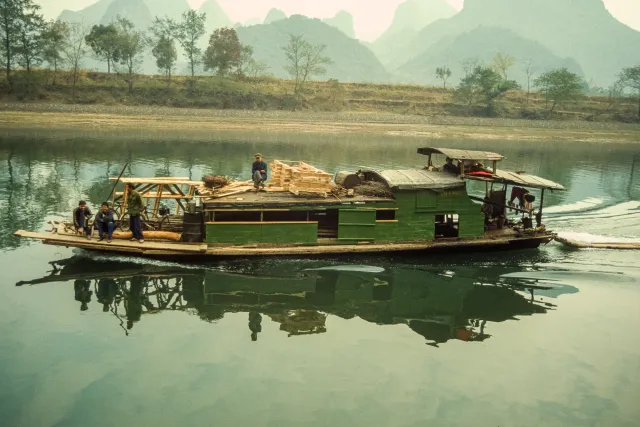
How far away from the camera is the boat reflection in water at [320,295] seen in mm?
14719

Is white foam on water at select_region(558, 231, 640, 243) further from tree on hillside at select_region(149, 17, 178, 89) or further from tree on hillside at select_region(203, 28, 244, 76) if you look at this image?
tree on hillside at select_region(203, 28, 244, 76)

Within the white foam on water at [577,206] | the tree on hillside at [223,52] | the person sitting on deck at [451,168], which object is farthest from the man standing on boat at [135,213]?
the tree on hillside at [223,52]

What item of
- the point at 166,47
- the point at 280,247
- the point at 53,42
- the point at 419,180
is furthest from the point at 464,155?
the point at 53,42

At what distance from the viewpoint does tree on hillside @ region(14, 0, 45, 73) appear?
257 feet

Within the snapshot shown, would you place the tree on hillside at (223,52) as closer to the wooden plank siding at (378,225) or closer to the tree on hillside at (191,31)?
the tree on hillside at (191,31)

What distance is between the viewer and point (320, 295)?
1645 centimetres

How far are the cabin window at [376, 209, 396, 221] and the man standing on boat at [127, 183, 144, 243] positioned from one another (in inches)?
328

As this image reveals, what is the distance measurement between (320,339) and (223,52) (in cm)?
8726

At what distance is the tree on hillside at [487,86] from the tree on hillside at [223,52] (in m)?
44.1

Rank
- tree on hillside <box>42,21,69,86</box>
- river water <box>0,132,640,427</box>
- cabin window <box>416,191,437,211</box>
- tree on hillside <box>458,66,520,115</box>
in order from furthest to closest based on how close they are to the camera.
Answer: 1. tree on hillside <box>458,66,520,115</box>
2. tree on hillside <box>42,21,69,86</box>
3. cabin window <box>416,191,437,211</box>
4. river water <box>0,132,640,427</box>

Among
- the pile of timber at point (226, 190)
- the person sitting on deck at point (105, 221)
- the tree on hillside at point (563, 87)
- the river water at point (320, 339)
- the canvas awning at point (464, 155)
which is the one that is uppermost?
the tree on hillside at point (563, 87)

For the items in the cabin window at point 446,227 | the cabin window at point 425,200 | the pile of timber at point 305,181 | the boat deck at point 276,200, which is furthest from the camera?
the cabin window at point 446,227

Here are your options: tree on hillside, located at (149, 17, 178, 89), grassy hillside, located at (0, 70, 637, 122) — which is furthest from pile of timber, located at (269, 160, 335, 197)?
tree on hillside, located at (149, 17, 178, 89)

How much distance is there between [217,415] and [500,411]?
5874mm
